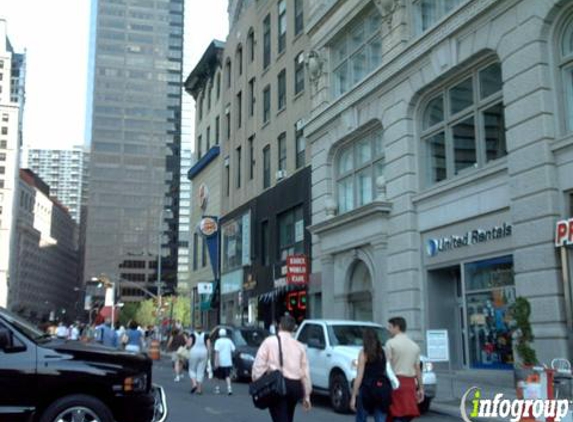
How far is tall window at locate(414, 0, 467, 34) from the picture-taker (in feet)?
68.3

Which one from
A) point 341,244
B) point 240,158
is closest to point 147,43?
point 240,158

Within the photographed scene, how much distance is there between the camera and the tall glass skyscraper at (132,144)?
154125 millimetres

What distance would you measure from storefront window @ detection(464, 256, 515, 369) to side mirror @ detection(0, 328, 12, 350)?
501 inches

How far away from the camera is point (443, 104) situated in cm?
2106

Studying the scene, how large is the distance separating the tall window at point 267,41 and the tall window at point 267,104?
1.30 meters

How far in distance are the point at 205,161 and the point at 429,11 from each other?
26773mm

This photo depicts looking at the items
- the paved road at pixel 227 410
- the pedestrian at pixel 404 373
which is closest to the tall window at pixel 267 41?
the paved road at pixel 227 410

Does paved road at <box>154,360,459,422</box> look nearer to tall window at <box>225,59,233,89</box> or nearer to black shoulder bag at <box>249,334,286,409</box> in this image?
black shoulder bag at <box>249,334,286,409</box>

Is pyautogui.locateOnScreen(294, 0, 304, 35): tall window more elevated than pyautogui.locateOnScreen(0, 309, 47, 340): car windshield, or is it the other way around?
pyautogui.locateOnScreen(294, 0, 304, 35): tall window

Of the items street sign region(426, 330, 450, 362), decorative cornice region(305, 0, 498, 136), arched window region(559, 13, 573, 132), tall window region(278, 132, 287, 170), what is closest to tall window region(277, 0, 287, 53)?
tall window region(278, 132, 287, 170)

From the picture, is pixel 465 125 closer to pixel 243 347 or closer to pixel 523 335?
pixel 523 335

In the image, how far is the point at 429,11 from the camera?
21.9m

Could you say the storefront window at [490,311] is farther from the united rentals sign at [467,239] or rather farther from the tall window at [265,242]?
the tall window at [265,242]

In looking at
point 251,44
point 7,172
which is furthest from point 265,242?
point 7,172
